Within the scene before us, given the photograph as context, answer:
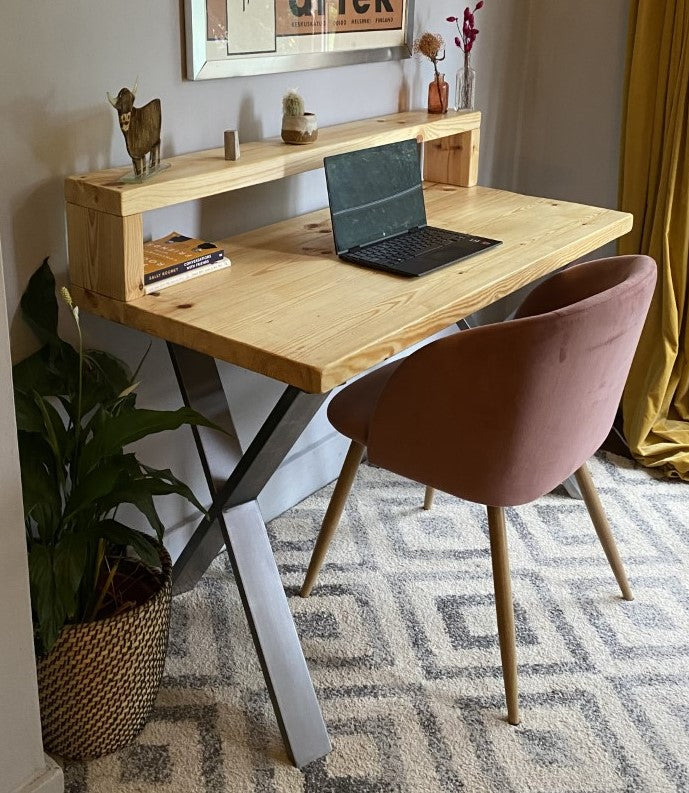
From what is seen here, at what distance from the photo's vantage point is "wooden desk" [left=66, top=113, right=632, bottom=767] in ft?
5.24

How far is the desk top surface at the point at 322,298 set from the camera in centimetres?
155

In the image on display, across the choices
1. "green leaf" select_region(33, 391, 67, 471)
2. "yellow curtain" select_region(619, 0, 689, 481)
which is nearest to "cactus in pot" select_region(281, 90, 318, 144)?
"green leaf" select_region(33, 391, 67, 471)

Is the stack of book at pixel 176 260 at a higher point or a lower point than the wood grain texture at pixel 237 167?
lower

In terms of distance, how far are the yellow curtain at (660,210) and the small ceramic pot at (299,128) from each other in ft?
3.71

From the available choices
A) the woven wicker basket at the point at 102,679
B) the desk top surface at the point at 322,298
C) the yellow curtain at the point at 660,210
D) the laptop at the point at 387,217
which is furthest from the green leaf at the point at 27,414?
the yellow curtain at the point at 660,210

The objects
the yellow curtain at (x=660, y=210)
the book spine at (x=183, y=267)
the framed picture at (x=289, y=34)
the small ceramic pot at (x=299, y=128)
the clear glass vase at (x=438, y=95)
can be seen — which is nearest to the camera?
the book spine at (x=183, y=267)

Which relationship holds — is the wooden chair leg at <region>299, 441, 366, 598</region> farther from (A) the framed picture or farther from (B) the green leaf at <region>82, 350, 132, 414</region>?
(A) the framed picture

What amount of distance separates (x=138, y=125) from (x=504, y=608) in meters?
1.10

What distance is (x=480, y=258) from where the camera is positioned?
6.54 feet

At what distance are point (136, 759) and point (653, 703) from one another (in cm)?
100

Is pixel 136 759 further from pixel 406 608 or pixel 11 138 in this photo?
pixel 11 138

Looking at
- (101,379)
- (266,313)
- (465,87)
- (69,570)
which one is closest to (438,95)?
(465,87)

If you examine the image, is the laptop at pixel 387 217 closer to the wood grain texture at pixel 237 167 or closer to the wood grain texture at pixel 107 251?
the wood grain texture at pixel 237 167

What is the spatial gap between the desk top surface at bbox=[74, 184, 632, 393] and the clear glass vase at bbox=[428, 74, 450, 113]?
1.11 feet
